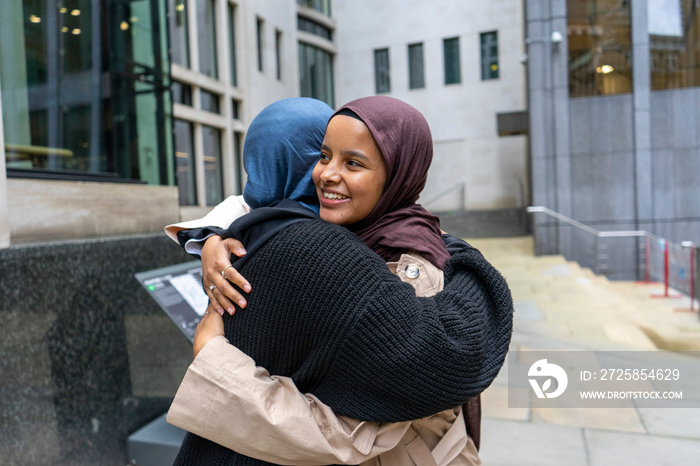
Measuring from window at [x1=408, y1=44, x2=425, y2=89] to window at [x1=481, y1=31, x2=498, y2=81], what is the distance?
2.71m

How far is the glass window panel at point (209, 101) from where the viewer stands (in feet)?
52.9

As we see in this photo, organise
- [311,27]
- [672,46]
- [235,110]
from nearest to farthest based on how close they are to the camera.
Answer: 1. [672,46]
2. [235,110]
3. [311,27]

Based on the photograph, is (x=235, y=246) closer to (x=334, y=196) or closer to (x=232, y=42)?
(x=334, y=196)

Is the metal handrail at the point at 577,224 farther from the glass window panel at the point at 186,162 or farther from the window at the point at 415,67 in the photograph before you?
the window at the point at 415,67

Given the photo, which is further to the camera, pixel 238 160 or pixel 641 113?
pixel 238 160

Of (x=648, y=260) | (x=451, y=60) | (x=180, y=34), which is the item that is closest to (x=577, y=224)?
(x=648, y=260)

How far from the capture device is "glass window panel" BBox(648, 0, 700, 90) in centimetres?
1381

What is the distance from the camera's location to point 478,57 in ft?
75.7

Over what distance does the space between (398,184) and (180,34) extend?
15.1m

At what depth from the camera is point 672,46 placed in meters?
14.0

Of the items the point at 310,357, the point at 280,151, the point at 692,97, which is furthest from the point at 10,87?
the point at 692,97

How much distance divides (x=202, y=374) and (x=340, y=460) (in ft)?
1.16

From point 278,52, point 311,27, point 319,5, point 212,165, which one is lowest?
point 212,165

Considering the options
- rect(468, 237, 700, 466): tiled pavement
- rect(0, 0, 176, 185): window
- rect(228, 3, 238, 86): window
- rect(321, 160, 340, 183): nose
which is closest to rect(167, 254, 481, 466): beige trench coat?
rect(321, 160, 340, 183): nose
